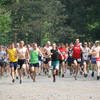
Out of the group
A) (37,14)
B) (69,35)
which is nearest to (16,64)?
(37,14)

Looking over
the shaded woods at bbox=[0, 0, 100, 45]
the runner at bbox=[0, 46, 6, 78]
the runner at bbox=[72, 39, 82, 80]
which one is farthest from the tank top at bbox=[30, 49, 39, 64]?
the shaded woods at bbox=[0, 0, 100, 45]

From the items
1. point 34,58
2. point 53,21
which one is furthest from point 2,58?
point 53,21

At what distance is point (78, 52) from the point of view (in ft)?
77.0

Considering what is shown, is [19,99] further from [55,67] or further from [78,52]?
[78,52]

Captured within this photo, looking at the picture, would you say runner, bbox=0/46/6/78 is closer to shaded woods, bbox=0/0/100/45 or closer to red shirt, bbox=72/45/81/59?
red shirt, bbox=72/45/81/59

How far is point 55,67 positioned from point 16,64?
167 cm

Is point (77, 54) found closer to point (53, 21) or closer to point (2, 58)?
point (2, 58)

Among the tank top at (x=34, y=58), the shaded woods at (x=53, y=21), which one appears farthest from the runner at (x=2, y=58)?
the shaded woods at (x=53, y=21)

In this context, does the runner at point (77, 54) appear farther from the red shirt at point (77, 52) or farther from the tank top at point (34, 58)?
the tank top at point (34, 58)

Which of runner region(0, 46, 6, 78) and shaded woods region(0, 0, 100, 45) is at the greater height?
shaded woods region(0, 0, 100, 45)

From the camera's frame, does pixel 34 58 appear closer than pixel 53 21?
Yes

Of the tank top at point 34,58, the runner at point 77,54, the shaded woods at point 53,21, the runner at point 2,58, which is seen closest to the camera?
the tank top at point 34,58

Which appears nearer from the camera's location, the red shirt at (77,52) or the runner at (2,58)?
the red shirt at (77,52)

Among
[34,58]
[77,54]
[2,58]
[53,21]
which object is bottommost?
[2,58]
